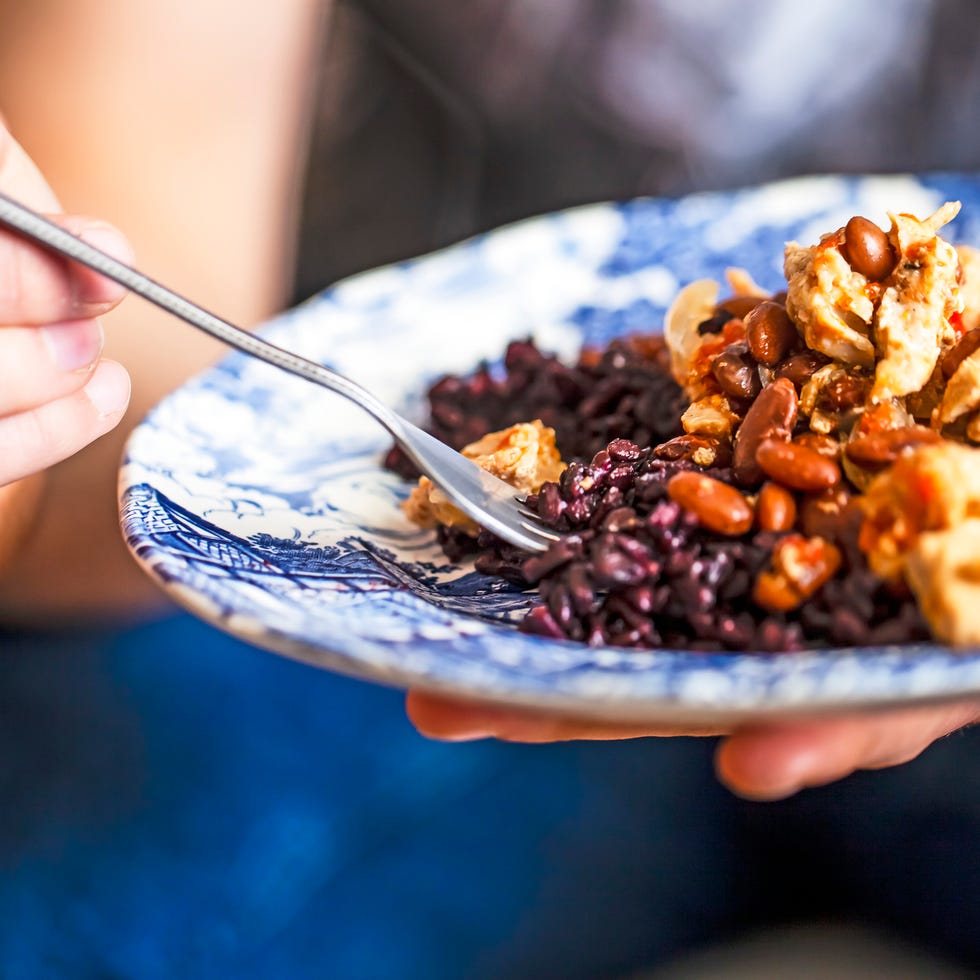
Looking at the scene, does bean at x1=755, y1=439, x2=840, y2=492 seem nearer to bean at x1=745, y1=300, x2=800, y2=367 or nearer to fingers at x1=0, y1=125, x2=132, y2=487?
bean at x1=745, y1=300, x2=800, y2=367

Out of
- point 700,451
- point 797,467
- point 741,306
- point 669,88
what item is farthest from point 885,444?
point 669,88

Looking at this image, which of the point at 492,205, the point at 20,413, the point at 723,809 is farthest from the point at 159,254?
the point at 723,809

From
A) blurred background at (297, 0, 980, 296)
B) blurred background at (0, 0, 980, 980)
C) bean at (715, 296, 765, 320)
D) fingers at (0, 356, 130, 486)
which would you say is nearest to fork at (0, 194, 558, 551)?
fingers at (0, 356, 130, 486)

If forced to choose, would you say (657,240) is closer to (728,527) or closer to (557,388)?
(557,388)

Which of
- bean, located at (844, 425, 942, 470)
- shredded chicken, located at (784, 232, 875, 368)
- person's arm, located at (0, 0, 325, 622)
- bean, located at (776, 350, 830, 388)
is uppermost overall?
shredded chicken, located at (784, 232, 875, 368)

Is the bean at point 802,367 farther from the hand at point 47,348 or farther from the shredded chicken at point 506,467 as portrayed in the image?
the hand at point 47,348

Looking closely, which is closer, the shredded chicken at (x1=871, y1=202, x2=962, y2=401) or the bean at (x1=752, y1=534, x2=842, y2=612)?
the bean at (x1=752, y1=534, x2=842, y2=612)
